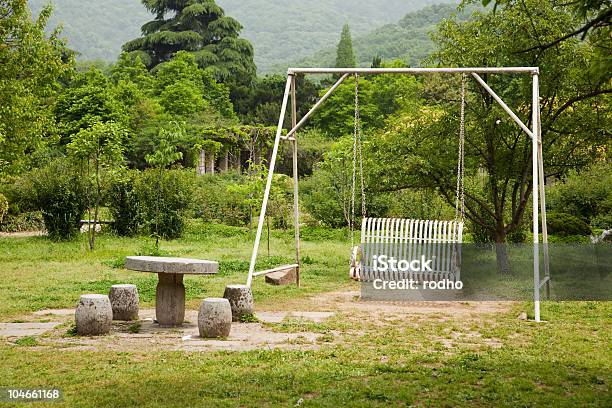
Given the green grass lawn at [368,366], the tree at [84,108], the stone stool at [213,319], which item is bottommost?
the green grass lawn at [368,366]

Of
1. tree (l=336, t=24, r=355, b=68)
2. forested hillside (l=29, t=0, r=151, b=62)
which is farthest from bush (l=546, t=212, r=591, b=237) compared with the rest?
forested hillside (l=29, t=0, r=151, b=62)

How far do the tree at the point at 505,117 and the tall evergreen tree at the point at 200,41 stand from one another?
127 feet

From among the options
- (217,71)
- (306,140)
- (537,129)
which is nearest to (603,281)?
(537,129)

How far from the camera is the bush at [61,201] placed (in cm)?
2122

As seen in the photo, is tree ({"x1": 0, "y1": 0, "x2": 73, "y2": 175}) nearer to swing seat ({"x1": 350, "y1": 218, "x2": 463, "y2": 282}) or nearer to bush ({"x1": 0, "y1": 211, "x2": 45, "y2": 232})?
bush ({"x1": 0, "y1": 211, "x2": 45, "y2": 232})

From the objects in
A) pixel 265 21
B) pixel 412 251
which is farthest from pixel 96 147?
pixel 265 21

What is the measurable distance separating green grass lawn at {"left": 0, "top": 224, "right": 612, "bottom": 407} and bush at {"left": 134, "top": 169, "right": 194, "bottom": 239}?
10.3 meters

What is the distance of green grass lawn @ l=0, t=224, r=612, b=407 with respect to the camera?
6715mm

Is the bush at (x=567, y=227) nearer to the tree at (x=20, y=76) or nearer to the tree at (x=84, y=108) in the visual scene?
→ the tree at (x=20, y=76)

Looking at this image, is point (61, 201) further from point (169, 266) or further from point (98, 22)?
point (98, 22)

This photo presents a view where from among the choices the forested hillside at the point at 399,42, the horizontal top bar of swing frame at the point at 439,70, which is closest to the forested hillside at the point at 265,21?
the forested hillside at the point at 399,42

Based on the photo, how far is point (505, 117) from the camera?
48.6 feet

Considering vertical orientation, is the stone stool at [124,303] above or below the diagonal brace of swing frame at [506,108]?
below

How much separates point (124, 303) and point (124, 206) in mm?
12761
